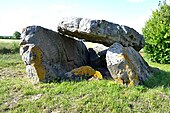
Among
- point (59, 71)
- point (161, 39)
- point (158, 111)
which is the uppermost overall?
point (161, 39)

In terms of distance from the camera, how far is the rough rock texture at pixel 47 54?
23.4 feet

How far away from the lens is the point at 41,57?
7.39 metres

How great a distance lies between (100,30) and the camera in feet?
24.6

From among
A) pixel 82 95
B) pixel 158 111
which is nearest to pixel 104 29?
pixel 82 95

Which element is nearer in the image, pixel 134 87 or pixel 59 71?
pixel 134 87

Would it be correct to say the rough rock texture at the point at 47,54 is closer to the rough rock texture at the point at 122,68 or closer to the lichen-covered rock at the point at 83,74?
the lichen-covered rock at the point at 83,74

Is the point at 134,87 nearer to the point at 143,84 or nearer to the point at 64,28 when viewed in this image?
the point at 143,84

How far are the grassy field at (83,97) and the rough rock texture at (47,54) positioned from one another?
A: 0.46 metres

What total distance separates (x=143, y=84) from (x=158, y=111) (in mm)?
1580

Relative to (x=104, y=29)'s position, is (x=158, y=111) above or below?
below

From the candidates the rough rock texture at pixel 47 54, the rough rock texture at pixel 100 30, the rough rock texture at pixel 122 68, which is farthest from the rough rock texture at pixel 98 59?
the rough rock texture at pixel 122 68

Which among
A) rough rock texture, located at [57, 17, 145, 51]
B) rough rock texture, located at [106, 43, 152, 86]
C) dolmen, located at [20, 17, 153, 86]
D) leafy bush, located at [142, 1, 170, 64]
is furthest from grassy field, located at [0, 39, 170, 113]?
leafy bush, located at [142, 1, 170, 64]

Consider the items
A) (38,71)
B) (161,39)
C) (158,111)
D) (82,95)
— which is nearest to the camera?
(158,111)

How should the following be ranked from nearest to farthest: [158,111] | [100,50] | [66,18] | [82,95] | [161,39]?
[158,111], [82,95], [66,18], [100,50], [161,39]
